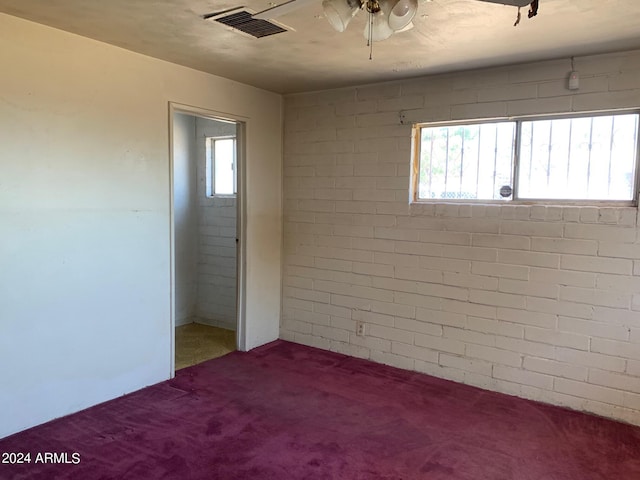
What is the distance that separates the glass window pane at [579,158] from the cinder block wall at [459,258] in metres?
0.13

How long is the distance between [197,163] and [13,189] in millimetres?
2693

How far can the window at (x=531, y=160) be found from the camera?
123 inches

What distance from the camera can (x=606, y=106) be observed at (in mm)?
3066

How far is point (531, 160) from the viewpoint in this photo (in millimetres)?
3418

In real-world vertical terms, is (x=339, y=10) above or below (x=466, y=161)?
above

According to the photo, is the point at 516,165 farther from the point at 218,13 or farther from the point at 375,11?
the point at 218,13

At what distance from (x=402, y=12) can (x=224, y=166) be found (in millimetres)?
3545

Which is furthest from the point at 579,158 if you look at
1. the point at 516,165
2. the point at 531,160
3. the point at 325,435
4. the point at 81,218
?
the point at 81,218

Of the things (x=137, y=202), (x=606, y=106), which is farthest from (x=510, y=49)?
(x=137, y=202)

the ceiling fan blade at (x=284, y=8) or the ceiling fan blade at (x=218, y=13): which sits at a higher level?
the ceiling fan blade at (x=218, y=13)

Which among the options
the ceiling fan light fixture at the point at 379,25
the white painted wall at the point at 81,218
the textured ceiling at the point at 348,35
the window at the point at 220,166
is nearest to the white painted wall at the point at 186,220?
the window at the point at 220,166

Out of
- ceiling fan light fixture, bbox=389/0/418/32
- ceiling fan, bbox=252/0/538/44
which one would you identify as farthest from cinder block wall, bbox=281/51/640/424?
ceiling fan light fixture, bbox=389/0/418/32

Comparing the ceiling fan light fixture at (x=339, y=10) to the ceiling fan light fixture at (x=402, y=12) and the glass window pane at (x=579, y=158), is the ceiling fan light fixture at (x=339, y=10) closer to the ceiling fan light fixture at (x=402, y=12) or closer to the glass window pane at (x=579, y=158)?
the ceiling fan light fixture at (x=402, y=12)

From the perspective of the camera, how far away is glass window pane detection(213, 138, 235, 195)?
510 cm
